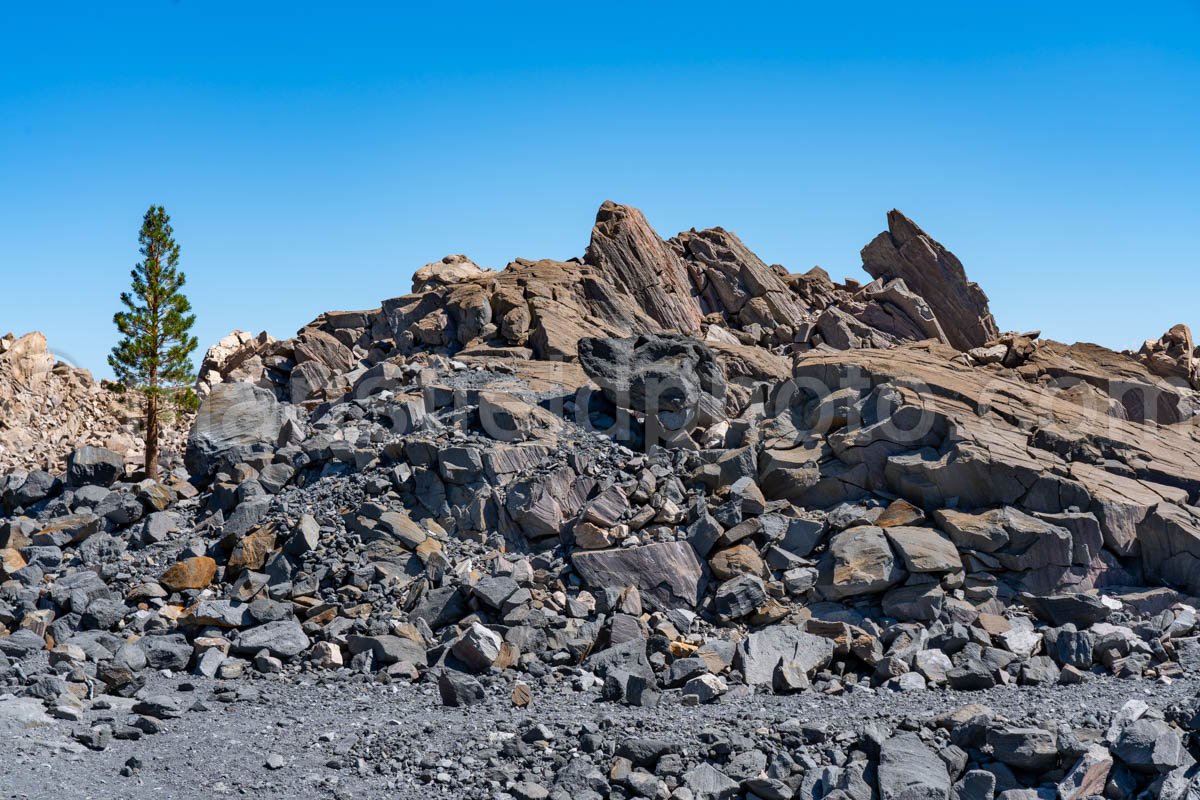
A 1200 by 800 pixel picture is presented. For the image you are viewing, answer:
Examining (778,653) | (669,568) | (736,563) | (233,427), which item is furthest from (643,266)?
(778,653)

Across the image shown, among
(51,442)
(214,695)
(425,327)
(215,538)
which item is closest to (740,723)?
(214,695)

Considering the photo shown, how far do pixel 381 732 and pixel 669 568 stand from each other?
8041mm

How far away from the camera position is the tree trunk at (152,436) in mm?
30062

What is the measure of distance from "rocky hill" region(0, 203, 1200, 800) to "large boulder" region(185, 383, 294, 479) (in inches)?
5.0

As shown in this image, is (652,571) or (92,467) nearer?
(652,571)

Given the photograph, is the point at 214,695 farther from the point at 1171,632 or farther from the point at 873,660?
the point at 1171,632

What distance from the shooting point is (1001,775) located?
44.2 ft

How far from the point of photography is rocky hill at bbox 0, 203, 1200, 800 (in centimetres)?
1449

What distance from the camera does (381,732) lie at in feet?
51.0

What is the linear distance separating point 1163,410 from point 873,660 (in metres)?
16.3

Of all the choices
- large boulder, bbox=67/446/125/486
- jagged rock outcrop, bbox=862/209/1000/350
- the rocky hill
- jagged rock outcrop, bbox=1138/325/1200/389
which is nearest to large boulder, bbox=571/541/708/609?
the rocky hill

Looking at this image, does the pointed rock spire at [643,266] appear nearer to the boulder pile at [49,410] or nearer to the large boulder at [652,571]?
the large boulder at [652,571]

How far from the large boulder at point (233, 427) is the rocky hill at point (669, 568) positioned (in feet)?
0.41

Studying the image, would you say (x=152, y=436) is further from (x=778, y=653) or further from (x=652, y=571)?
(x=778, y=653)
